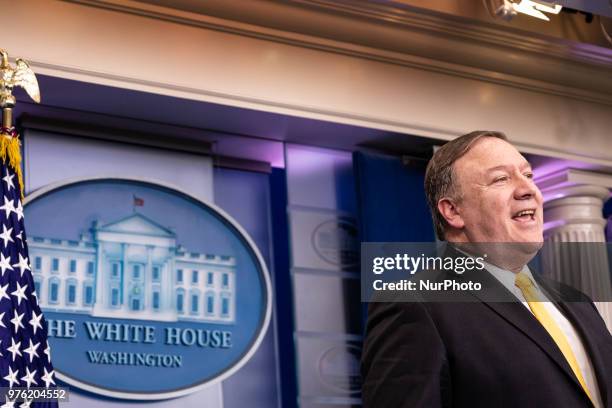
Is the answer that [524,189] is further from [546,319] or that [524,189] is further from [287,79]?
[287,79]

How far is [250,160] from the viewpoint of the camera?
449 centimetres

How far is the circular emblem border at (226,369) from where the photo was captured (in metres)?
3.79

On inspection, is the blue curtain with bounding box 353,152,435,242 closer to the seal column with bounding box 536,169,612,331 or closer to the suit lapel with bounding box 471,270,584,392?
the seal column with bounding box 536,169,612,331

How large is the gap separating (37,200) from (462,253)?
7.86 ft

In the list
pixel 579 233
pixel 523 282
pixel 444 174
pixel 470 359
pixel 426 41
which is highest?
pixel 426 41

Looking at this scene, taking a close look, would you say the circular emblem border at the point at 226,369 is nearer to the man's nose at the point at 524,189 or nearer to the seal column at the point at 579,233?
the seal column at the point at 579,233

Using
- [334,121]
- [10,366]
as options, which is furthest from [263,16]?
[10,366]

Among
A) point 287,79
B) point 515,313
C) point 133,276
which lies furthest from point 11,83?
point 515,313

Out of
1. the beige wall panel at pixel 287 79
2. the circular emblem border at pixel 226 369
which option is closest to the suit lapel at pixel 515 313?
the circular emblem border at pixel 226 369

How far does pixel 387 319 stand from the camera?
68.8 inches

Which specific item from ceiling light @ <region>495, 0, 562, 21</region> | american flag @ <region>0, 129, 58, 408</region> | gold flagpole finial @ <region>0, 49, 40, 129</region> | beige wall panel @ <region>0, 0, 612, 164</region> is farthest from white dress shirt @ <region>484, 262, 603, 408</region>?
ceiling light @ <region>495, 0, 562, 21</region>

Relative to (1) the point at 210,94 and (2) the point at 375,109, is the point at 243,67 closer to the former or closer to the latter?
(1) the point at 210,94

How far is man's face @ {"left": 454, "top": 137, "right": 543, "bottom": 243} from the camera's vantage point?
1885mm

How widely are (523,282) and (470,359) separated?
0.23m
